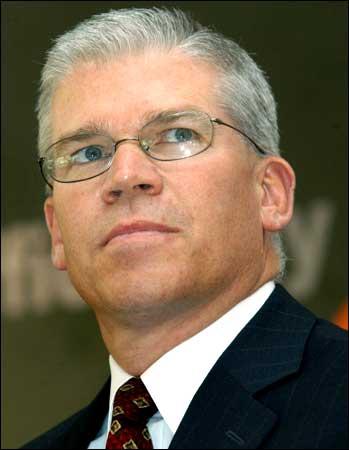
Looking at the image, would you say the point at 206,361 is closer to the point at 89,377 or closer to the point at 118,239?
the point at 118,239

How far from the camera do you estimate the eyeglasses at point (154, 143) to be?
2.71 meters

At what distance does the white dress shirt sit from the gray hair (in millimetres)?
340

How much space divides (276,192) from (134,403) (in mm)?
748

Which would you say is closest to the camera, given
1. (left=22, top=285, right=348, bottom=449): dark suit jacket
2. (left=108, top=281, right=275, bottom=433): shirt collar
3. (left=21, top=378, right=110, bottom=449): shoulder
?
(left=22, top=285, right=348, bottom=449): dark suit jacket

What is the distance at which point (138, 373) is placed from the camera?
110 inches

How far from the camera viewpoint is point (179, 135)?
9.04 ft

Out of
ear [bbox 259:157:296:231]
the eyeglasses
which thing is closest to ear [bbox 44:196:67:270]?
the eyeglasses

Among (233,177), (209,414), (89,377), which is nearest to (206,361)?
(209,414)

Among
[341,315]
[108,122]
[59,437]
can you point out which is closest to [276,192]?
[108,122]

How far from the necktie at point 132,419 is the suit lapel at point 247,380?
223mm

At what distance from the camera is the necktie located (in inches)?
103

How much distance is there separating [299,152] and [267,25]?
555 millimetres

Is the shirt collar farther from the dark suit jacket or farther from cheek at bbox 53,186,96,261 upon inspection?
cheek at bbox 53,186,96,261

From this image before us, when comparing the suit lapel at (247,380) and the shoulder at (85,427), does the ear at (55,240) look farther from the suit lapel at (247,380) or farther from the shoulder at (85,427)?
the suit lapel at (247,380)
